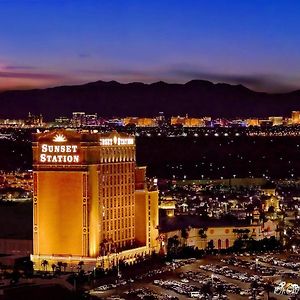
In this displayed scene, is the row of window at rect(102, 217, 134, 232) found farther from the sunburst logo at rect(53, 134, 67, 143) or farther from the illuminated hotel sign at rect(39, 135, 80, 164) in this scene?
the sunburst logo at rect(53, 134, 67, 143)

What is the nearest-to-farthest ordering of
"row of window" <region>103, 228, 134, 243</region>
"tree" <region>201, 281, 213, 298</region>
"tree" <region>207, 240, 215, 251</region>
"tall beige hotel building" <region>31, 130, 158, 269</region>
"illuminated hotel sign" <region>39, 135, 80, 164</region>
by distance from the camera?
"tree" <region>201, 281, 213, 298</region>, "tall beige hotel building" <region>31, 130, 158, 269</region>, "illuminated hotel sign" <region>39, 135, 80, 164</region>, "row of window" <region>103, 228, 134, 243</region>, "tree" <region>207, 240, 215, 251</region>

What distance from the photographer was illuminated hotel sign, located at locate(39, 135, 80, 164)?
5481 centimetres

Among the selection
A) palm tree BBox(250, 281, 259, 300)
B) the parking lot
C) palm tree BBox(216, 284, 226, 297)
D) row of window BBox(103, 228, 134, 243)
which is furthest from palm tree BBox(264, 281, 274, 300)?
row of window BBox(103, 228, 134, 243)

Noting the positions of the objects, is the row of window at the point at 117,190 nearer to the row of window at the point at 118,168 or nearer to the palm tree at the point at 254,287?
the row of window at the point at 118,168

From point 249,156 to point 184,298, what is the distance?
12992 cm

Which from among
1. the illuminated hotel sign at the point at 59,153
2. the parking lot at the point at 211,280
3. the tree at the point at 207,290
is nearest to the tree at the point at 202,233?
the parking lot at the point at 211,280

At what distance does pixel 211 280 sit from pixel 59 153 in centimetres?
1145

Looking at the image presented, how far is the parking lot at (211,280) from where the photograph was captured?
150ft

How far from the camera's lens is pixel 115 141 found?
191ft

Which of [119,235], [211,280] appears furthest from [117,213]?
[211,280]

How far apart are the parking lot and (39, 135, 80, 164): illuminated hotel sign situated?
25.0 ft

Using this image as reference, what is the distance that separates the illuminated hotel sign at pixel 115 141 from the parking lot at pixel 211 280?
774 cm

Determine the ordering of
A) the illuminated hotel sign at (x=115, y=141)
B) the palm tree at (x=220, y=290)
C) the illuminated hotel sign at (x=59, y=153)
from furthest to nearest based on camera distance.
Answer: the illuminated hotel sign at (x=115, y=141), the illuminated hotel sign at (x=59, y=153), the palm tree at (x=220, y=290)

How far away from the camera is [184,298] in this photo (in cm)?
4503
